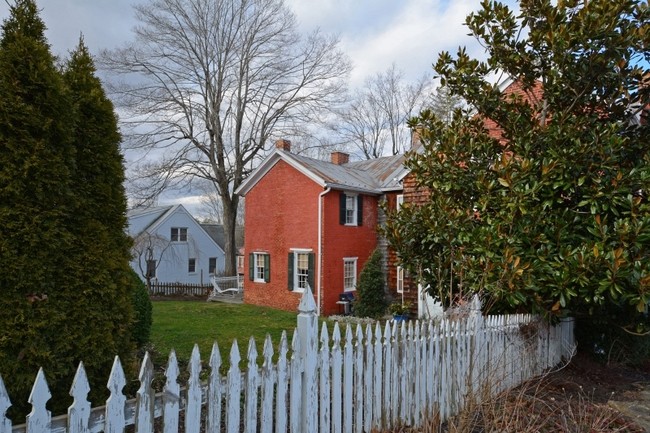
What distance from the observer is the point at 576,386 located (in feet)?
19.0

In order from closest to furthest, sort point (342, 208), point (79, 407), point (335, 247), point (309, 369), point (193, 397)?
point (79, 407) → point (193, 397) → point (309, 369) → point (335, 247) → point (342, 208)

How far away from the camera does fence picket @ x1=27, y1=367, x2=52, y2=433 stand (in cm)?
181

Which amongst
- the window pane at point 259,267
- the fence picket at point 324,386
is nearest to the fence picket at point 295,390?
the fence picket at point 324,386

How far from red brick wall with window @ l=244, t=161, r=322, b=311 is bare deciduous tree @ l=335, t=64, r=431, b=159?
16.2 meters

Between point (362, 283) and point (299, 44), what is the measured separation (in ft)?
54.0

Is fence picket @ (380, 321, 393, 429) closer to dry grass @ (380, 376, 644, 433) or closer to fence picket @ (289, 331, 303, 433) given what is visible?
dry grass @ (380, 376, 644, 433)

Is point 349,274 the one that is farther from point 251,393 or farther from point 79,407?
point 79,407

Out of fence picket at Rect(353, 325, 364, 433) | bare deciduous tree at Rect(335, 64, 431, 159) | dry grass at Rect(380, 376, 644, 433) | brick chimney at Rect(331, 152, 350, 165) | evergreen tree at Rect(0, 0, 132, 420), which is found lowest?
dry grass at Rect(380, 376, 644, 433)

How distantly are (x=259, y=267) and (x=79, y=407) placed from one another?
1695 centimetres

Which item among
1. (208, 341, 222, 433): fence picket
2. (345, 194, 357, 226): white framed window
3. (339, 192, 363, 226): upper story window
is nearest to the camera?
(208, 341, 222, 433): fence picket

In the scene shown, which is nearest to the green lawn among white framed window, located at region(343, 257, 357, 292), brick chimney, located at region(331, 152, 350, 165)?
white framed window, located at region(343, 257, 357, 292)

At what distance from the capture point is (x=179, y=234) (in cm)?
3092

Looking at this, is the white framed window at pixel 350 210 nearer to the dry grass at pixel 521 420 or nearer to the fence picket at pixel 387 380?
the dry grass at pixel 521 420

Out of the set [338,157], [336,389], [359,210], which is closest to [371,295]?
[359,210]
